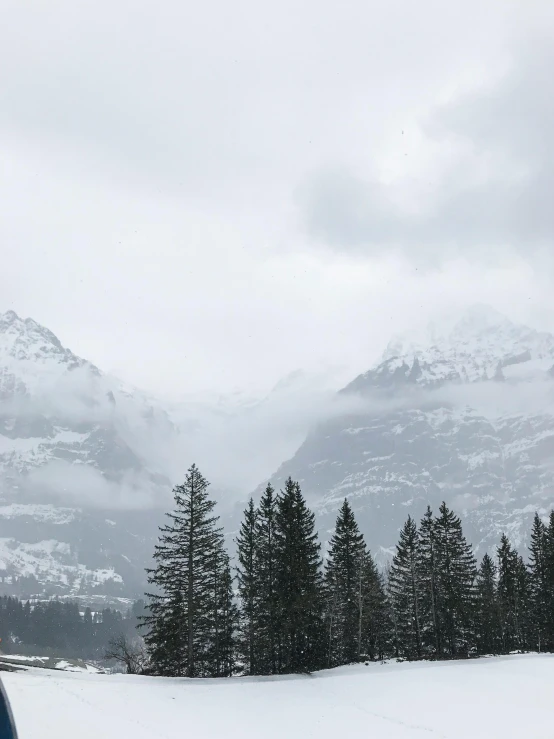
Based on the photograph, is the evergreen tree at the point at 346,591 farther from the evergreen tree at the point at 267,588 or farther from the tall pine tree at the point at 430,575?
the evergreen tree at the point at 267,588

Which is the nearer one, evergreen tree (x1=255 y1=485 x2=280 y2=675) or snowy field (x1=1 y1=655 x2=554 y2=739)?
snowy field (x1=1 y1=655 x2=554 y2=739)

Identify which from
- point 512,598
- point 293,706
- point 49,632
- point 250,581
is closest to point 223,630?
point 250,581

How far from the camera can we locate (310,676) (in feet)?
128

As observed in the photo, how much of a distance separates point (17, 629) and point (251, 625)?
154814mm

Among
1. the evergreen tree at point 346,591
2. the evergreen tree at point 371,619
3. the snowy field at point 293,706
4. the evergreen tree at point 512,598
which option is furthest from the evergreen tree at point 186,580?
the evergreen tree at point 512,598

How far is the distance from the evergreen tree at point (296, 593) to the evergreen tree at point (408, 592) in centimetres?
1681

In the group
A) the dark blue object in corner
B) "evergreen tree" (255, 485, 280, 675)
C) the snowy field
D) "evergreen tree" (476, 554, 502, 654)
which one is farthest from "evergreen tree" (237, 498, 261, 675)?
the dark blue object in corner

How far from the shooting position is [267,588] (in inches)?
1774

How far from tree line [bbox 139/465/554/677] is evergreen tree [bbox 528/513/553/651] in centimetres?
15

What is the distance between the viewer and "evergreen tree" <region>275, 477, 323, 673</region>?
41.3m

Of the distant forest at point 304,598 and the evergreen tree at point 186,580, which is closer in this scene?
the evergreen tree at point 186,580

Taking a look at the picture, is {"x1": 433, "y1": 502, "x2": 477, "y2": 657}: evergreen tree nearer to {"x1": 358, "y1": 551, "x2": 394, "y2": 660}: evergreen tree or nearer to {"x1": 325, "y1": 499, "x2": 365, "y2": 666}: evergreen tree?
{"x1": 358, "y1": 551, "x2": 394, "y2": 660}: evergreen tree

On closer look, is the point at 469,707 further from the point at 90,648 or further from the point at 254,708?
the point at 90,648

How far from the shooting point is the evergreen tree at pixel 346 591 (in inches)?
2100
